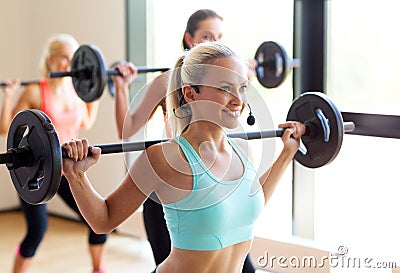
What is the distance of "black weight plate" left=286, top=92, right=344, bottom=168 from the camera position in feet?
7.29

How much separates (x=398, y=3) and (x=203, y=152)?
1608 mm

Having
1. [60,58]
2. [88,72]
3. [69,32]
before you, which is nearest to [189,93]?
[88,72]

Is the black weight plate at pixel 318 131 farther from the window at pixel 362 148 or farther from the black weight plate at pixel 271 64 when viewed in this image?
the black weight plate at pixel 271 64

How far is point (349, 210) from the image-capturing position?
3.28 meters

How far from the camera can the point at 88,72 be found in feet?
10.4

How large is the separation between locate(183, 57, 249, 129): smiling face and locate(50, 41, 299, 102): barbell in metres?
1.31

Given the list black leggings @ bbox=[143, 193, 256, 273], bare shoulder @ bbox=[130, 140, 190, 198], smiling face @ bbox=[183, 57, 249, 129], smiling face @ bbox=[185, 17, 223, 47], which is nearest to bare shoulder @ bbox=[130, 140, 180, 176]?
bare shoulder @ bbox=[130, 140, 190, 198]

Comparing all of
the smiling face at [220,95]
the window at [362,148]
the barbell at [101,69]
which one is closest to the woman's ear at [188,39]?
the barbell at [101,69]

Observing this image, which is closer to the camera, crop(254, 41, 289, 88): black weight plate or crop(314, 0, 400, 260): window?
crop(314, 0, 400, 260): window

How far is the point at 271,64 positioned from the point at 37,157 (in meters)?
1.73

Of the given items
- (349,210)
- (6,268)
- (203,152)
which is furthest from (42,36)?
(203,152)

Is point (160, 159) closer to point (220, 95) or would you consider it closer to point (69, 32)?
point (220, 95)

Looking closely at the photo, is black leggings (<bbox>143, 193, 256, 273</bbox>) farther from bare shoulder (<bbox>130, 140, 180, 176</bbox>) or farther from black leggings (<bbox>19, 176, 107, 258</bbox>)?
black leggings (<bbox>19, 176, 107, 258</bbox>)

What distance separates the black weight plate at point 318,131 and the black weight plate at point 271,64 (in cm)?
97
